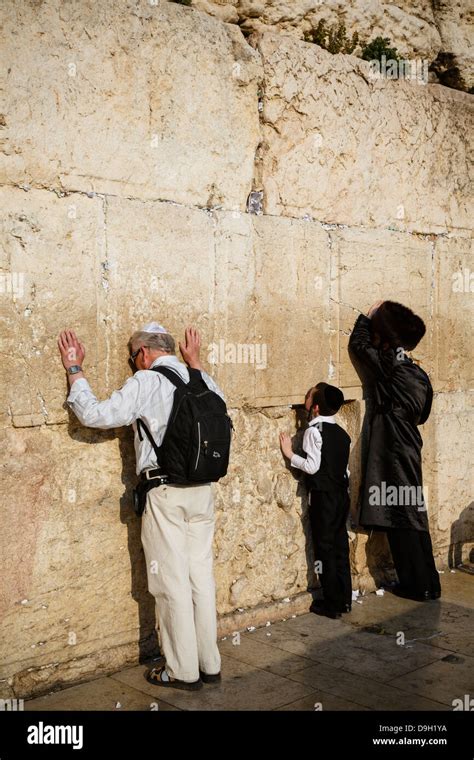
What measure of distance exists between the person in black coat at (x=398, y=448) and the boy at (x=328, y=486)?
477 millimetres

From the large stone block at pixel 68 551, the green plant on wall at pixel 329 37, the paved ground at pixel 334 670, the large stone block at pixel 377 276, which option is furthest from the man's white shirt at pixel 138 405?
the green plant on wall at pixel 329 37

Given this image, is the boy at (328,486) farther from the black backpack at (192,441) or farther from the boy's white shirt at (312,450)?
the black backpack at (192,441)

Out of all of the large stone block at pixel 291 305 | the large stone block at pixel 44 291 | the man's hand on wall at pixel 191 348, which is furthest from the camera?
the large stone block at pixel 291 305

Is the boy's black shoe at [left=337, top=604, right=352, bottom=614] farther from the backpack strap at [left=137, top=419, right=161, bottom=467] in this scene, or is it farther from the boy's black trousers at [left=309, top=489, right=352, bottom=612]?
the backpack strap at [left=137, top=419, right=161, bottom=467]

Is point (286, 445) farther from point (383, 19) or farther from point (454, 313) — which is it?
point (383, 19)

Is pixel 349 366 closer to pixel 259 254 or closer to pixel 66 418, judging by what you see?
pixel 259 254

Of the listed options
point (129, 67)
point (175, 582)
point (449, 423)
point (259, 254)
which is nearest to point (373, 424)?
point (449, 423)

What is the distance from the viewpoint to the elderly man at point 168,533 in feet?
14.6

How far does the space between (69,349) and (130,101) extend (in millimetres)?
1465

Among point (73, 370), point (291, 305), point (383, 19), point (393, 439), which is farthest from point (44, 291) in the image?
point (383, 19)

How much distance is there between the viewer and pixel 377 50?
→ 6.26 metres

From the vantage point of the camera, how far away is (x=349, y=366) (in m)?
6.10
